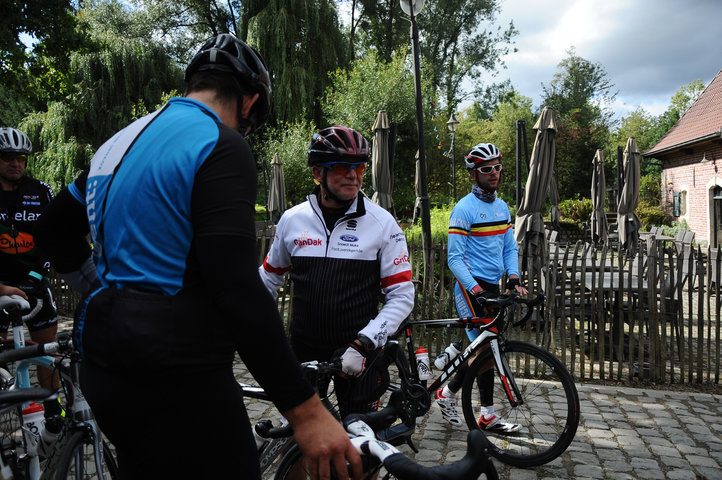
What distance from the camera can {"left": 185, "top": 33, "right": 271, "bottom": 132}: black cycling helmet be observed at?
1495 mm

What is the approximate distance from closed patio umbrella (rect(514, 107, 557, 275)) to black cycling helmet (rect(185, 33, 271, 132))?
6992 mm

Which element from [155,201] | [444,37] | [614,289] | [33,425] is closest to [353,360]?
[155,201]

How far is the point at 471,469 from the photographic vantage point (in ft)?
3.64

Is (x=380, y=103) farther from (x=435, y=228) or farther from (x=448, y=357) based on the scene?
(x=448, y=357)

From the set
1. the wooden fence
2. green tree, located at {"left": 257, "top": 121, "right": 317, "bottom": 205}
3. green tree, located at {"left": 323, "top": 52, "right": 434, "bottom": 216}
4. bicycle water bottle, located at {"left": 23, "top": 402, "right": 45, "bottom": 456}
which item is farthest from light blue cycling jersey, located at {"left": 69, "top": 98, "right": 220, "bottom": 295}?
green tree, located at {"left": 323, "top": 52, "right": 434, "bottom": 216}

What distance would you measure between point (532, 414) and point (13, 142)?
4.80 metres

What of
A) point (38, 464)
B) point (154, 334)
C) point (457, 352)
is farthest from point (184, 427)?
point (457, 352)

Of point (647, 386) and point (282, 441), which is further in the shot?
point (647, 386)

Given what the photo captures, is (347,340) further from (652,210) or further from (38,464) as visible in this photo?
(652,210)

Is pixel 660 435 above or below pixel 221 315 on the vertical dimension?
below

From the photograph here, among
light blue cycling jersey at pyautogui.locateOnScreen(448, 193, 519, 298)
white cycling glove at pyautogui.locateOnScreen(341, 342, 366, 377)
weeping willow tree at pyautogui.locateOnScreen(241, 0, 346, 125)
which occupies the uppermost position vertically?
weeping willow tree at pyautogui.locateOnScreen(241, 0, 346, 125)

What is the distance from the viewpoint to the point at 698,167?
23000 mm

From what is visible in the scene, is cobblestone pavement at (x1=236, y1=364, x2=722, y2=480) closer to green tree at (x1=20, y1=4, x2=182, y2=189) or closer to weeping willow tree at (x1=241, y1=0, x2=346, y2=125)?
green tree at (x1=20, y1=4, x2=182, y2=189)

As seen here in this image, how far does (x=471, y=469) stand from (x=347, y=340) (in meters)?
1.66
